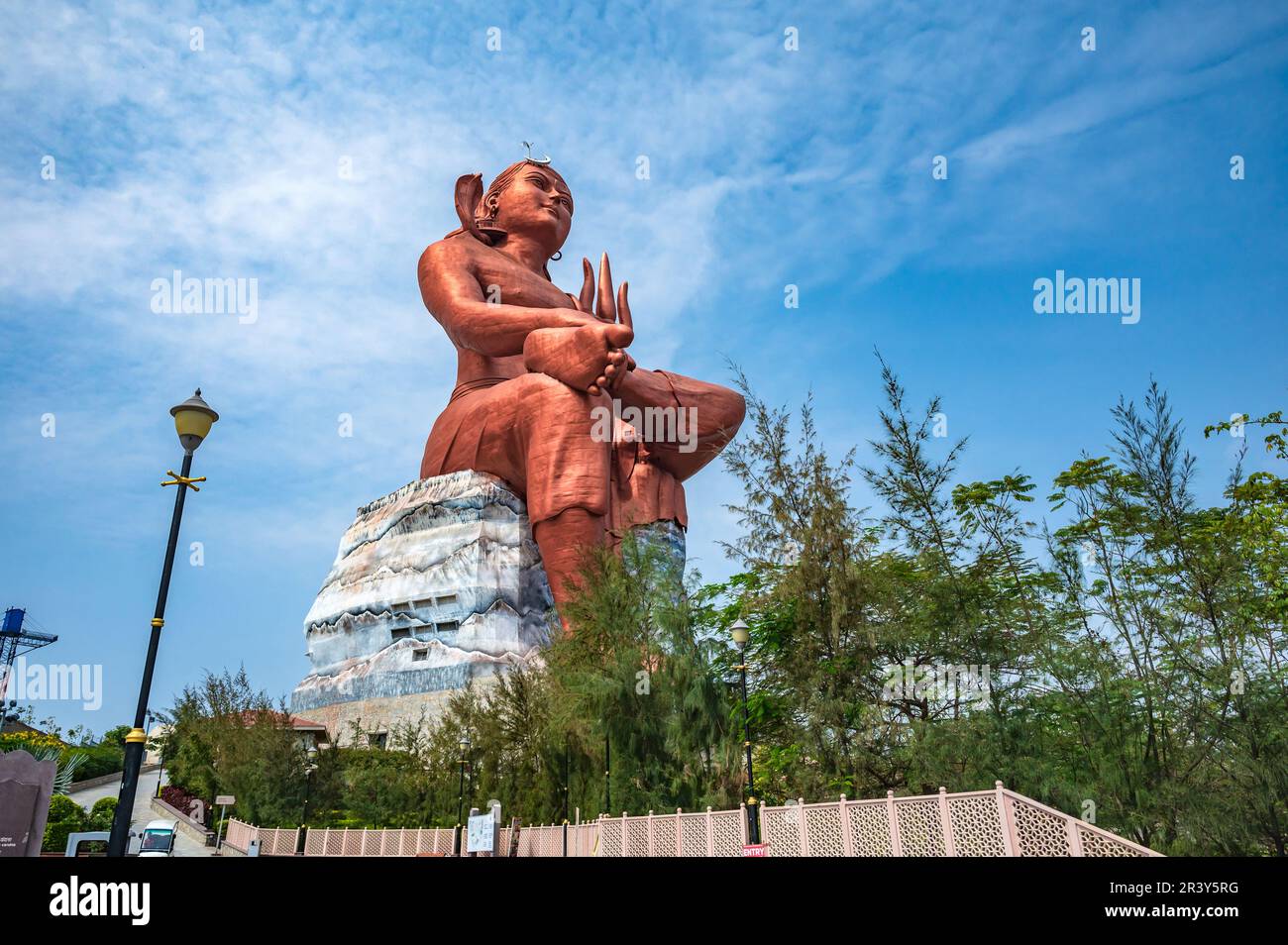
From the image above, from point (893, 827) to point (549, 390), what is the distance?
16.4m

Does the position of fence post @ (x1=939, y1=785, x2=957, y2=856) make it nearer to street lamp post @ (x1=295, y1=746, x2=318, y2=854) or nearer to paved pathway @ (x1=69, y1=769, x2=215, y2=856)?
street lamp post @ (x1=295, y1=746, x2=318, y2=854)

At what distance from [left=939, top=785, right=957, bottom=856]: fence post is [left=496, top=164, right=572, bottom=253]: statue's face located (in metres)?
22.6

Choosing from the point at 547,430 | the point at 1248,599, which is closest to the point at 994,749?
the point at 1248,599

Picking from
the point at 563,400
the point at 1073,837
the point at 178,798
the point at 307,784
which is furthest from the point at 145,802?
the point at 1073,837

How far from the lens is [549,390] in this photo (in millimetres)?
22406

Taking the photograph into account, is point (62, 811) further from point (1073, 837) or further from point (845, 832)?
point (1073, 837)

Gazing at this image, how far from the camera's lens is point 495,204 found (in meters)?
27.0

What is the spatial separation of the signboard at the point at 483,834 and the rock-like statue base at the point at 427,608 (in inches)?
347

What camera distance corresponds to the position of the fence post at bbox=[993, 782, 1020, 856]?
6.64 meters

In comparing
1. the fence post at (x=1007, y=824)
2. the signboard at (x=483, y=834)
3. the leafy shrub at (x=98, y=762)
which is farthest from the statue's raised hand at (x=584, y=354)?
the leafy shrub at (x=98, y=762)

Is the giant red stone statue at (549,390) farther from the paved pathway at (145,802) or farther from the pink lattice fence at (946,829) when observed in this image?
the pink lattice fence at (946,829)

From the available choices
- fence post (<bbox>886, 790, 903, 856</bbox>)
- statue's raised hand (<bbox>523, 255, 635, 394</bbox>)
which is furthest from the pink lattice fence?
statue's raised hand (<bbox>523, 255, 635, 394</bbox>)

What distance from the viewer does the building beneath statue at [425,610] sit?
22.2 meters
